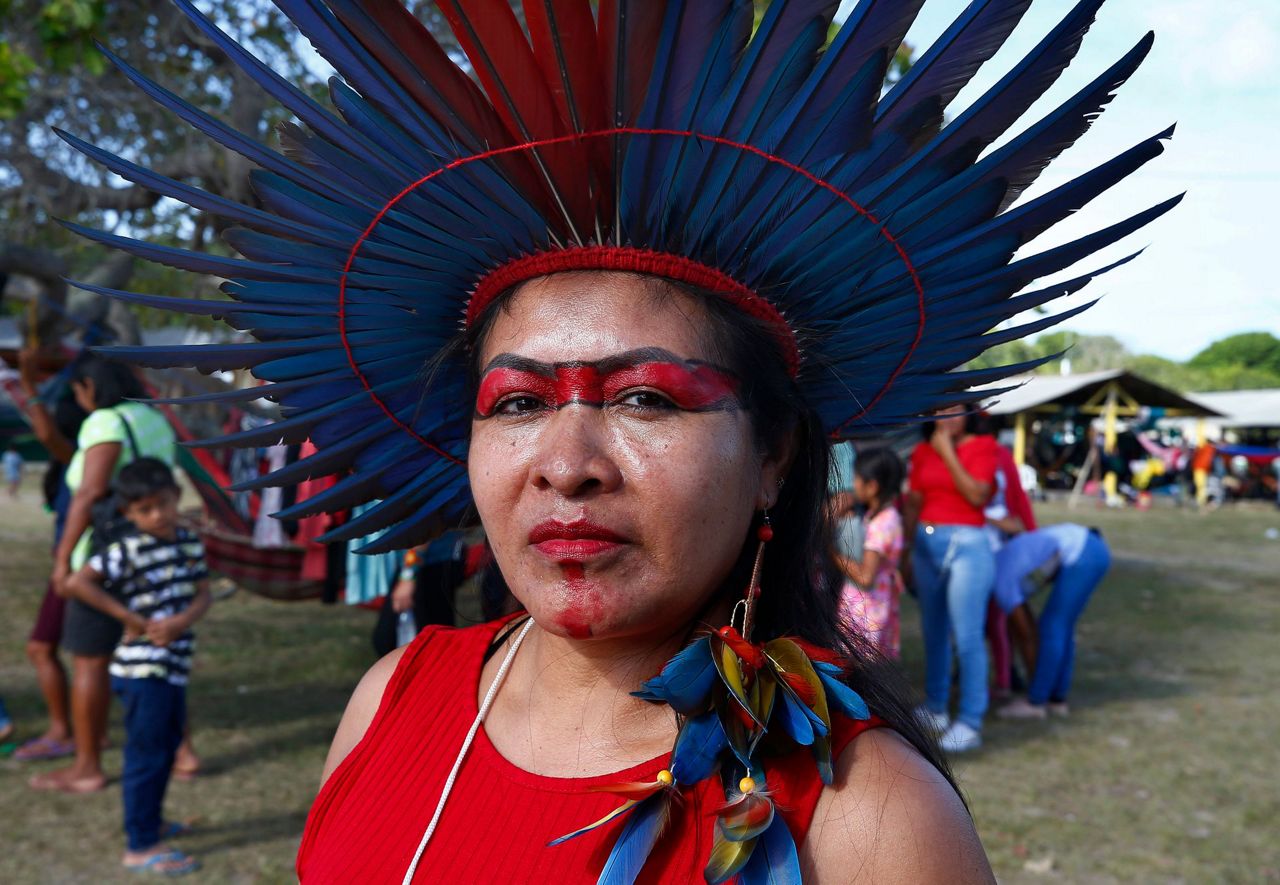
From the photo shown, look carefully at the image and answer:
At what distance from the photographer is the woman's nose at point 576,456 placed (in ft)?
4.53

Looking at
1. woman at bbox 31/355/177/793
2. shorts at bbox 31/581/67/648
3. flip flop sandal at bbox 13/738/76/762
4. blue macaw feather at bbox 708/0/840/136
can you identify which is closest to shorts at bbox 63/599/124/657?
woman at bbox 31/355/177/793

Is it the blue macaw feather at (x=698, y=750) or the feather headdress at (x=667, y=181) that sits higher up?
the feather headdress at (x=667, y=181)

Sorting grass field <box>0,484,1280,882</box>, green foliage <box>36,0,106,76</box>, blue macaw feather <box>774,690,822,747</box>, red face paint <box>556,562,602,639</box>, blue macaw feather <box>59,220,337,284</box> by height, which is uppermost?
green foliage <box>36,0,106,76</box>

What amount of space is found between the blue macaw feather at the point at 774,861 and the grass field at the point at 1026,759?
11.7ft

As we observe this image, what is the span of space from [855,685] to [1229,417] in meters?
34.3

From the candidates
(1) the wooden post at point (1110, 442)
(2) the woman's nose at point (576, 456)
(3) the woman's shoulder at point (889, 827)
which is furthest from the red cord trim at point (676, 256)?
(1) the wooden post at point (1110, 442)

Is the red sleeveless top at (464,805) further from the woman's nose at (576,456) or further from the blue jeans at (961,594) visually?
the blue jeans at (961,594)

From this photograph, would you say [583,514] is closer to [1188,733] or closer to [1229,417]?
[1188,733]

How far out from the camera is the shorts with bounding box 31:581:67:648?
16.7ft

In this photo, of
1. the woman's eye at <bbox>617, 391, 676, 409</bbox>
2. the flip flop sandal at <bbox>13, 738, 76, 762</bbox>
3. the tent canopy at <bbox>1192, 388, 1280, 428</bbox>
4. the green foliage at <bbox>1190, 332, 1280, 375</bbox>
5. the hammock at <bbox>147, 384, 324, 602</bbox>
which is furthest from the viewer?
the green foliage at <bbox>1190, 332, 1280, 375</bbox>

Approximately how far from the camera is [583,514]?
1.38 meters

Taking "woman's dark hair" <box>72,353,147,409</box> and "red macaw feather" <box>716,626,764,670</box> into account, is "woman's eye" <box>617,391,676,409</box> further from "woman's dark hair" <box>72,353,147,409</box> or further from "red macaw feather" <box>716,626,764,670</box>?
"woman's dark hair" <box>72,353,147,409</box>

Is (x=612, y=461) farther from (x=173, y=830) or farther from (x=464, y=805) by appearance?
(x=173, y=830)

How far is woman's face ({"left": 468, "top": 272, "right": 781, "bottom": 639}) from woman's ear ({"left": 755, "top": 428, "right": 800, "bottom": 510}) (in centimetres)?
3
